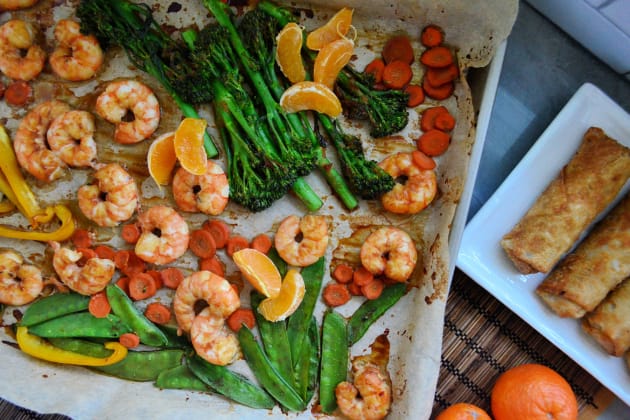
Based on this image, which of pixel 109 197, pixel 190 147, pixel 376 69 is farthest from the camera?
pixel 376 69

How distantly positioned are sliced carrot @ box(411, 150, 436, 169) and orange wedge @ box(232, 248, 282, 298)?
3.27 feet

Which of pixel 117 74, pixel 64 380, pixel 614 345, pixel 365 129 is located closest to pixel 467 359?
pixel 614 345

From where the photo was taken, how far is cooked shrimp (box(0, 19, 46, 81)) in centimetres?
363

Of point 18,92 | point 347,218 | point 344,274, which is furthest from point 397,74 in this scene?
point 18,92

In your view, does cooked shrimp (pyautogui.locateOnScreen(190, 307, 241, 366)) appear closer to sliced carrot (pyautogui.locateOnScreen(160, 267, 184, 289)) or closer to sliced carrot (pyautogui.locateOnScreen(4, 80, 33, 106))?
sliced carrot (pyautogui.locateOnScreen(160, 267, 184, 289))

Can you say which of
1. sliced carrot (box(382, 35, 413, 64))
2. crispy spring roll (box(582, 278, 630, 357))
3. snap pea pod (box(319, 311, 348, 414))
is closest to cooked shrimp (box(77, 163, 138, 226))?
snap pea pod (box(319, 311, 348, 414))

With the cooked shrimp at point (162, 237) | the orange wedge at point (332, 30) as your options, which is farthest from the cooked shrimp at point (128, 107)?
the orange wedge at point (332, 30)

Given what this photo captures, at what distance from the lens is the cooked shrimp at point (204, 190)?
3504 mm

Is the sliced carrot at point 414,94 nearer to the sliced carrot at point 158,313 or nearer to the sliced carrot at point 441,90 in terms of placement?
the sliced carrot at point 441,90

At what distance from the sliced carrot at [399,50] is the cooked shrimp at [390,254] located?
3.25 ft

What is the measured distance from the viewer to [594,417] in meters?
3.73

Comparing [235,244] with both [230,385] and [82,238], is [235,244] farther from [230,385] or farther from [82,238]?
[82,238]

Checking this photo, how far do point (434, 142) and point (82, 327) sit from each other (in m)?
2.27

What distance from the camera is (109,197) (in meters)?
3.55
